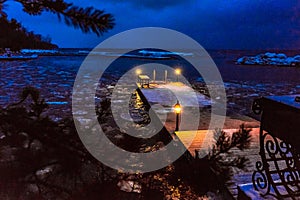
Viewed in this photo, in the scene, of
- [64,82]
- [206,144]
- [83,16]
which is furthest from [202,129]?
[64,82]

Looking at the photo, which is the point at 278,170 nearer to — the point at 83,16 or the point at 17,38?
the point at 83,16

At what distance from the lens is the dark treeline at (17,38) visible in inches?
69.2

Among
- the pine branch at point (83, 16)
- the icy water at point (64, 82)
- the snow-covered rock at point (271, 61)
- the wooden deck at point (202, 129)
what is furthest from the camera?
the snow-covered rock at point (271, 61)

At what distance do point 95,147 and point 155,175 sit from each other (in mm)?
575

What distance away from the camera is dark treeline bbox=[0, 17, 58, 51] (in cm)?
176

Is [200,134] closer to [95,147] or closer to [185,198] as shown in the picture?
[185,198]

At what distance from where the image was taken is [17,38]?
5.94 ft

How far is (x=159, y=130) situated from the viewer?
10.2 metres

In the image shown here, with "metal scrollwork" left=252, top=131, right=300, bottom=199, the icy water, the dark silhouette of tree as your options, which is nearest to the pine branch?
the dark silhouette of tree

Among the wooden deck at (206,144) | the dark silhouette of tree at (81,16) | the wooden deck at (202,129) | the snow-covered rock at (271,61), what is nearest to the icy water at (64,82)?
the wooden deck at (202,129)

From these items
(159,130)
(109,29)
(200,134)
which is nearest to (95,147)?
(109,29)

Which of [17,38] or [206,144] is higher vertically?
[17,38]

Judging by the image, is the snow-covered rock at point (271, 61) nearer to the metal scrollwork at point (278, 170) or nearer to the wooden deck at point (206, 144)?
the wooden deck at point (206, 144)

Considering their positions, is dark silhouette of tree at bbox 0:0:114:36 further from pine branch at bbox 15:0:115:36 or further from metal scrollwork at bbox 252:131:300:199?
metal scrollwork at bbox 252:131:300:199
